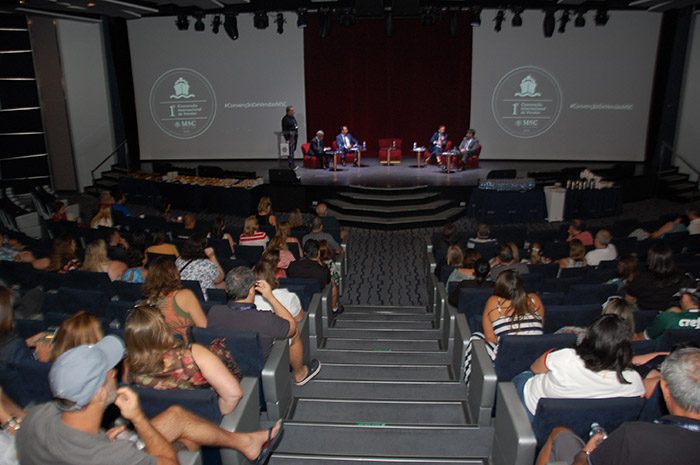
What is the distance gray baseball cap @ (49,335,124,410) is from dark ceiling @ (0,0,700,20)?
10396mm

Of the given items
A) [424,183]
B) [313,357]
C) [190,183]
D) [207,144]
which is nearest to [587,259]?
[313,357]

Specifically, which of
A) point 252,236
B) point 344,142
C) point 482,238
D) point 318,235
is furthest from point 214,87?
point 482,238

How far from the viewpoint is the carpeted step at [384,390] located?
354 cm

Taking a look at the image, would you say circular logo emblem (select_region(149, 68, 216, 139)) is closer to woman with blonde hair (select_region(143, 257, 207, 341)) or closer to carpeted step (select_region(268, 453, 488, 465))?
woman with blonde hair (select_region(143, 257, 207, 341))

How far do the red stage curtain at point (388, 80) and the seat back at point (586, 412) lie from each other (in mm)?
12822

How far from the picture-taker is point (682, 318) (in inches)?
135

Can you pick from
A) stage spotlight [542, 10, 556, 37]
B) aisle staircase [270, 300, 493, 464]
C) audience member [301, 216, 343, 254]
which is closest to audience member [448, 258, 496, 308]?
aisle staircase [270, 300, 493, 464]

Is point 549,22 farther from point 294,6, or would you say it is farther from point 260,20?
point 260,20

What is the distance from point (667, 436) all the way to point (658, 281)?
2.87 meters

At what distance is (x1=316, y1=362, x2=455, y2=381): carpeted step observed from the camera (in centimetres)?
385

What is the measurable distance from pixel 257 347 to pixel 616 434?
1957 millimetres

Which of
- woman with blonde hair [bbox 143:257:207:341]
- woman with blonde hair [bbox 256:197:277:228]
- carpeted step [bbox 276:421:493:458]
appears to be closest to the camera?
carpeted step [bbox 276:421:493:458]

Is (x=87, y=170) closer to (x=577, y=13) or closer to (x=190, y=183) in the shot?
(x=190, y=183)

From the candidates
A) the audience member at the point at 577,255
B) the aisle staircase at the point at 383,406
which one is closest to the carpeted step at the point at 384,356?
the aisle staircase at the point at 383,406
